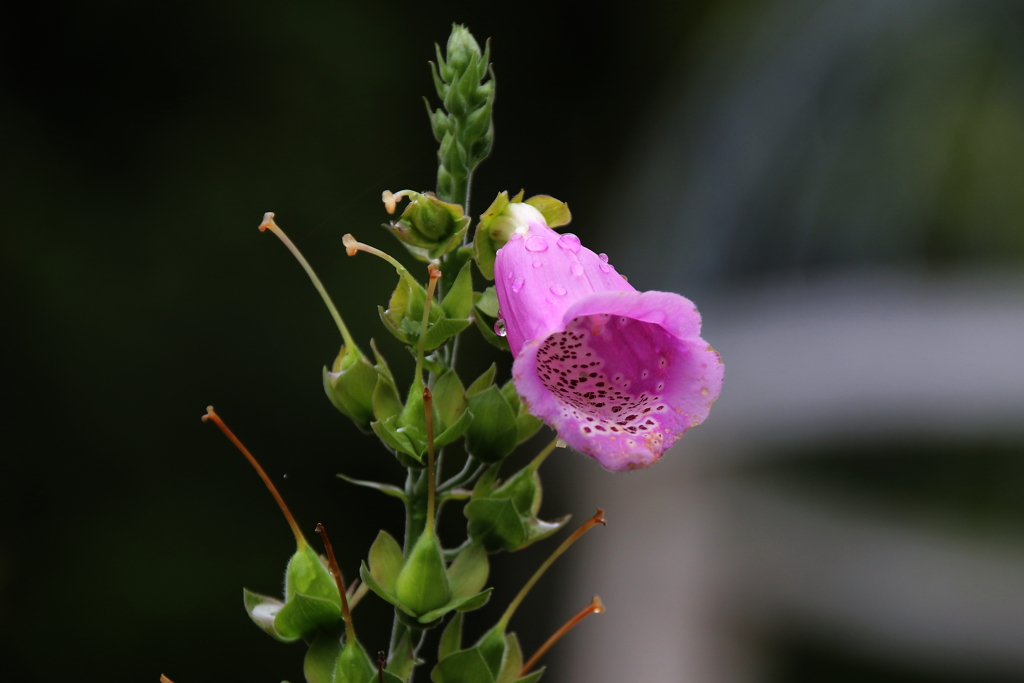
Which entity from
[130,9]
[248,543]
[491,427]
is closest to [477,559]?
[491,427]

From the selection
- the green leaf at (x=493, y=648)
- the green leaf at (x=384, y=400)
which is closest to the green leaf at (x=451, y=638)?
the green leaf at (x=493, y=648)

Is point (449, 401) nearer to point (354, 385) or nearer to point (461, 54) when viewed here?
point (354, 385)

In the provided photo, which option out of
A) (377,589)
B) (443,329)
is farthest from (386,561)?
(443,329)

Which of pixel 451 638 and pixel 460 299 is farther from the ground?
Result: pixel 460 299

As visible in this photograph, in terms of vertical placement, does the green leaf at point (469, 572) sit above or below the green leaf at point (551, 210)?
below

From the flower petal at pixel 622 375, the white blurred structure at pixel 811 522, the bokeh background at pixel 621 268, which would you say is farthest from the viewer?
the white blurred structure at pixel 811 522

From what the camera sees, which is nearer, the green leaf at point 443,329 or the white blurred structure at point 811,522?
the green leaf at point 443,329

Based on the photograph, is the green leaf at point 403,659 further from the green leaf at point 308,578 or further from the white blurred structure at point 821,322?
the white blurred structure at point 821,322
